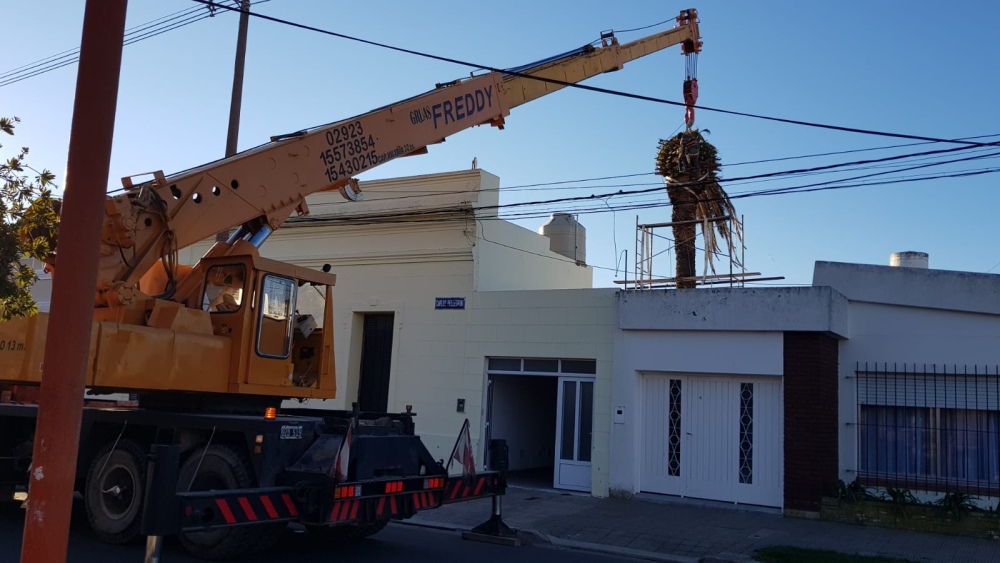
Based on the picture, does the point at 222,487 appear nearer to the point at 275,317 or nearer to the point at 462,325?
the point at 275,317

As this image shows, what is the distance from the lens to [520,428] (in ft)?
61.6

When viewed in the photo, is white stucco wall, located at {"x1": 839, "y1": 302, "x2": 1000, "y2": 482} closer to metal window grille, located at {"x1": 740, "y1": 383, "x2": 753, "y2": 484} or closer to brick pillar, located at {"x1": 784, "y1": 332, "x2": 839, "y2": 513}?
brick pillar, located at {"x1": 784, "y1": 332, "x2": 839, "y2": 513}

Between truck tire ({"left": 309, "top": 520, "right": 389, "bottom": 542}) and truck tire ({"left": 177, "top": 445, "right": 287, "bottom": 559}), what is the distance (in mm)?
1479

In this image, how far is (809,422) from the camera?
46.0 feet

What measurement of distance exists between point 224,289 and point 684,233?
10.0 m

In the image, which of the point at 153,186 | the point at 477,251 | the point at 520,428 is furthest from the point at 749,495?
the point at 153,186

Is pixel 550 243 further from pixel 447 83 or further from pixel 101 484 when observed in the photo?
pixel 101 484

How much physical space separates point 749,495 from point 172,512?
33.4ft

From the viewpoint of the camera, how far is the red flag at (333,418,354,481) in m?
8.80

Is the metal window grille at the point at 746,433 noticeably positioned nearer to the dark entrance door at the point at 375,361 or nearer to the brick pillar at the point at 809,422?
the brick pillar at the point at 809,422

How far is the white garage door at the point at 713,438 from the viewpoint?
14.5m

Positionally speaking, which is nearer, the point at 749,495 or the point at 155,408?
the point at 155,408

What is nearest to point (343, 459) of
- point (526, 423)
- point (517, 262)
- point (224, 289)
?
point (224, 289)

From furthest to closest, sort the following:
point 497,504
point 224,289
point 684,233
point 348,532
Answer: point 684,233 → point 497,504 → point 348,532 → point 224,289
